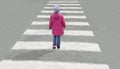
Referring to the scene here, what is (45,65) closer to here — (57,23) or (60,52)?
(60,52)

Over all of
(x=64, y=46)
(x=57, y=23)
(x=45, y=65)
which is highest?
(x=57, y=23)

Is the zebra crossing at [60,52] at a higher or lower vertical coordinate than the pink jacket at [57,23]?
lower

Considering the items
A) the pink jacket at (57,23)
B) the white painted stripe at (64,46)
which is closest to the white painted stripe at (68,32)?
the white painted stripe at (64,46)

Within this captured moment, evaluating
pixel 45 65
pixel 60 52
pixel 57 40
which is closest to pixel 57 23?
pixel 57 40

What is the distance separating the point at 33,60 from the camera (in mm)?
8508

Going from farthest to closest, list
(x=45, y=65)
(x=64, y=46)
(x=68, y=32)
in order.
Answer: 1. (x=68, y=32)
2. (x=64, y=46)
3. (x=45, y=65)

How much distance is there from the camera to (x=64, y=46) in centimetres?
1011

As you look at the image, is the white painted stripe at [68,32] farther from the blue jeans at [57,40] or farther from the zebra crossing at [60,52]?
the blue jeans at [57,40]

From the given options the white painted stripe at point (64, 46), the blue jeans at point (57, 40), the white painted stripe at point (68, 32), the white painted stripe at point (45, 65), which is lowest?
the white painted stripe at point (68, 32)

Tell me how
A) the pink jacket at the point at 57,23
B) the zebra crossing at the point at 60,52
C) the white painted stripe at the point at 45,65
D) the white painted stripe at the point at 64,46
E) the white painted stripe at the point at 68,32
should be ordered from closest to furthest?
the white painted stripe at the point at 45,65, the zebra crossing at the point at 60,52, the pink jacket at the point at 57,23, the white painted stripe at the point at 64,46, the white painted stripe at the point at 68,32

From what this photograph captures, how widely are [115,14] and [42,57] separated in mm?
8370

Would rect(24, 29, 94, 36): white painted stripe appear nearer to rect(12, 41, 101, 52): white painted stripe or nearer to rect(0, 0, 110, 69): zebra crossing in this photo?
rect(0, 0, 110, 69): zebra crossing

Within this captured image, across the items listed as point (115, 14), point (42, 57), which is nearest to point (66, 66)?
point (42, 57)

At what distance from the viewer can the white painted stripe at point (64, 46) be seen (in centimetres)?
982
